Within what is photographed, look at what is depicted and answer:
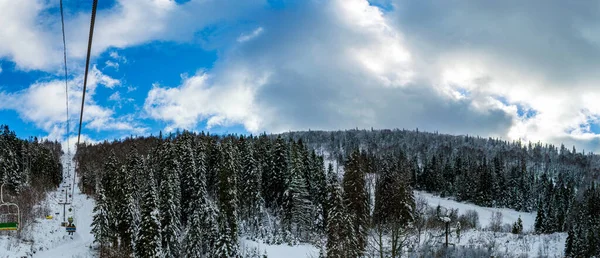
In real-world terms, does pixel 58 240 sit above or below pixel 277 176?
below

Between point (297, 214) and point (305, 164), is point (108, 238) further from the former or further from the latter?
point (305, 164)

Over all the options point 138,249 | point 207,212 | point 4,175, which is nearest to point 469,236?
point 207,212

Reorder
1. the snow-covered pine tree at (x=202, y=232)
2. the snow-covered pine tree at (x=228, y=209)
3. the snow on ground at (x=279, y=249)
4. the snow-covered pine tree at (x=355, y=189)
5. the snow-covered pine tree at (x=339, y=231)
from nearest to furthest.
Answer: the snow-covered pine tree at (x=339, y=231)
the snow-covered pine tree at (x=228, y=209)
the snow-covered pine tree at (x=202, y=232)
the snow-covered pine tree at (x=355, y=189)
the snow on ground at (x=279, y=249)

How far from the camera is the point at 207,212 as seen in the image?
5322 cm

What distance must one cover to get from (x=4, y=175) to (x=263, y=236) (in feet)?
179

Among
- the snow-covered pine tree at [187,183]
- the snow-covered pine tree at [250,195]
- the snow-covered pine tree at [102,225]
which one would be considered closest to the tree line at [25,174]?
the snow-covered pine tree at [102,225]

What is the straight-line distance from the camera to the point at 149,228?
151ft

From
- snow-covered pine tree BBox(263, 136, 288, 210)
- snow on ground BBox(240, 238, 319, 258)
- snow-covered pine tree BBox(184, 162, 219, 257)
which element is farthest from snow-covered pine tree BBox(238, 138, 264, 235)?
snow-covered pine tree BBox(184, 162, 219, 257)

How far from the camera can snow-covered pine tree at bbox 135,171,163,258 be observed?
151ft

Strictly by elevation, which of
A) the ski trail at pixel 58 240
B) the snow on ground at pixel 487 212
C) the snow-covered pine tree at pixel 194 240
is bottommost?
the snow on ground at pixel 487 212

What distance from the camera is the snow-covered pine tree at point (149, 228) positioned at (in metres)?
45.9

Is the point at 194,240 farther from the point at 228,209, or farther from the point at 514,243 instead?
the point at 514,243

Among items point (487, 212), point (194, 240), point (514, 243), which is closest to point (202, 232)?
point (194, 240)

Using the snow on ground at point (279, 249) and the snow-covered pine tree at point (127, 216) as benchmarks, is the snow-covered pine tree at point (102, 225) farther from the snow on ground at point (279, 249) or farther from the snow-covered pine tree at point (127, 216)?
the snow on ground at point (279, 249)
